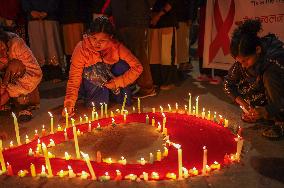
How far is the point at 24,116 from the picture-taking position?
5055 mm

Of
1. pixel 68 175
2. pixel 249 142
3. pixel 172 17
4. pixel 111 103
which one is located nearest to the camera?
pixel 68 175

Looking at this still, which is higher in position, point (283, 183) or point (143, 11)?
point (143, 11)

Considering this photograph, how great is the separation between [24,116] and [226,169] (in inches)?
112

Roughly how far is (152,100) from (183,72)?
81.7 inches

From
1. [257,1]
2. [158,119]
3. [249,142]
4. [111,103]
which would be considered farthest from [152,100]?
[257,1]

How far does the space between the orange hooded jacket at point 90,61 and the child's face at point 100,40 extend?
0.10 metres

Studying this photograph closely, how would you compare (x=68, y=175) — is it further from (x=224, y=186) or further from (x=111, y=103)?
(x=111, y=103)

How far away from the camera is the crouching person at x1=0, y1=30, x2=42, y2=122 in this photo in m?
4.83

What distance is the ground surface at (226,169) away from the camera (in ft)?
10.8

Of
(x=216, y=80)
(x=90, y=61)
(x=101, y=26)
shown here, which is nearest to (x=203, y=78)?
(x=216, y=80)

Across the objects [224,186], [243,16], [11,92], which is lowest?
[224,186]

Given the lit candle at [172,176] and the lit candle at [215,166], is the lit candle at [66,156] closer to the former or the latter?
the lit candle at [172,176]

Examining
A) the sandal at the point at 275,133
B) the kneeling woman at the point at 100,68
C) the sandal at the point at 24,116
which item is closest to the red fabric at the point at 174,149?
the sandal at the point at 275,133

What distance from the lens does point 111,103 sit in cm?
570
